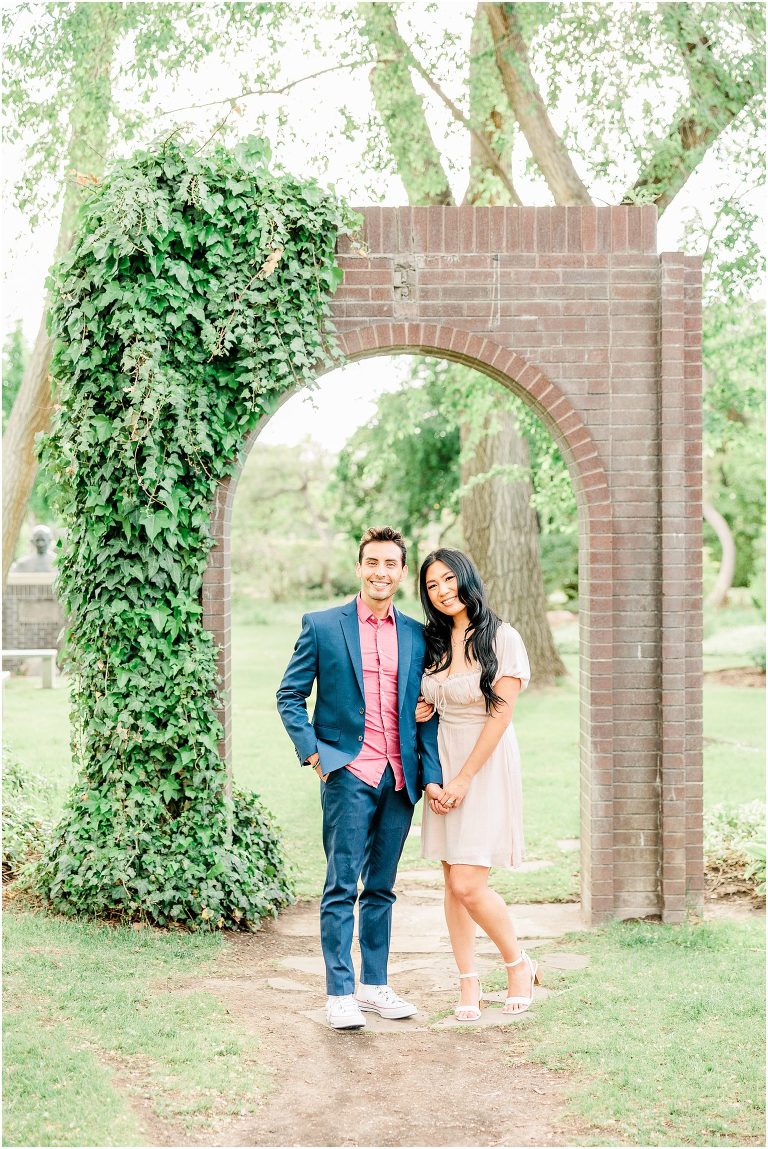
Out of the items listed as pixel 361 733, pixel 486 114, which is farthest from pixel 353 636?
pixel 486 114

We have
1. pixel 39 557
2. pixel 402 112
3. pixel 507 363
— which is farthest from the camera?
pixel 39 557

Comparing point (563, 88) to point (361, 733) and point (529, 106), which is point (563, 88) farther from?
point (361, 733)

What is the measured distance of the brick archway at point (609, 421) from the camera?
18.4 ft

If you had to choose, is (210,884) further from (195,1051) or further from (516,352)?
(516,352)

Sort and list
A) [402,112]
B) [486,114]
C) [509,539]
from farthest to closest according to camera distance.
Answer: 1. [509,539]
2. [486,114]
3. [402,112]

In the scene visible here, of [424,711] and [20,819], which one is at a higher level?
[424,711]

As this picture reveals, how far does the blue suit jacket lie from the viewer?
428cm

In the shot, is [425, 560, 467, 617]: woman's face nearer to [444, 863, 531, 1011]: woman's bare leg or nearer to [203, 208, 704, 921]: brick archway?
[444, 863, 531, 1011]: woman's bare leg

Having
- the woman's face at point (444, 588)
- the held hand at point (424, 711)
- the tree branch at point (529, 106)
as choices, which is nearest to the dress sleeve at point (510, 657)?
the woman's face at point (444, 588)

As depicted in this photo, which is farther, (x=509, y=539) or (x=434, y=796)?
(x=509, y=539)

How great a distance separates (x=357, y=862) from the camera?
4.34 meters

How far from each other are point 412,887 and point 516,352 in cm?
324

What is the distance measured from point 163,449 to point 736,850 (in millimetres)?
4276

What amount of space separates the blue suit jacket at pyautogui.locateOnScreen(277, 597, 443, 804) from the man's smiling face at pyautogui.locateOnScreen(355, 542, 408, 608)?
0.46 ft
